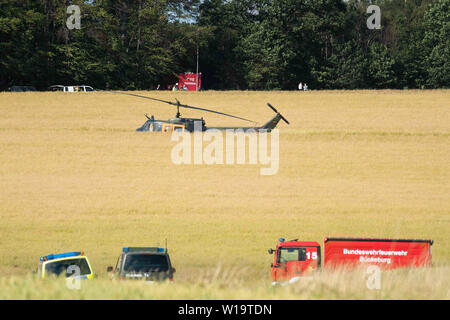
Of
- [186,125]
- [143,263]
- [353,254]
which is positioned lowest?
[353,254]

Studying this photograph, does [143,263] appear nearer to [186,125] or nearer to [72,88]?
[186,125]

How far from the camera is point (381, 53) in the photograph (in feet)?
244

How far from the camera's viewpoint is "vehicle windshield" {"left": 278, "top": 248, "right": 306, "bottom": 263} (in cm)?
1447

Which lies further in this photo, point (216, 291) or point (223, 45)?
point (223, 45)

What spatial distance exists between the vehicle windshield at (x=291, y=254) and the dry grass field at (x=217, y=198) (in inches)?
24.7

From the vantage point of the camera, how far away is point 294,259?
47.5ft

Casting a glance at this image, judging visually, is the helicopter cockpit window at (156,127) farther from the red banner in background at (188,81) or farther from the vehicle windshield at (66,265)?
the red banner in background at (188,81)

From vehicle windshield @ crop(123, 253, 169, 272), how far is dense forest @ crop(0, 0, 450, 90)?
192 ft

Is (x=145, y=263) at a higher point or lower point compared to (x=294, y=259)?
higher

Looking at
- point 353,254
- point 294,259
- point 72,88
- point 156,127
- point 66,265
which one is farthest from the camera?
point 72,88

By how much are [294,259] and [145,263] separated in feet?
12.5

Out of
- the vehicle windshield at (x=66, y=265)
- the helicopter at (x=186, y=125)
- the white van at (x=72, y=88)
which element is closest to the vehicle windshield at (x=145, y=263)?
the vehicle windshield at (x=66, y=265)

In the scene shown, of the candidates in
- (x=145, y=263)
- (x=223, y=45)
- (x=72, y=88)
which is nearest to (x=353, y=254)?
(x=145, y=263)

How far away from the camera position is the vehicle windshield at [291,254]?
47.5 ft
